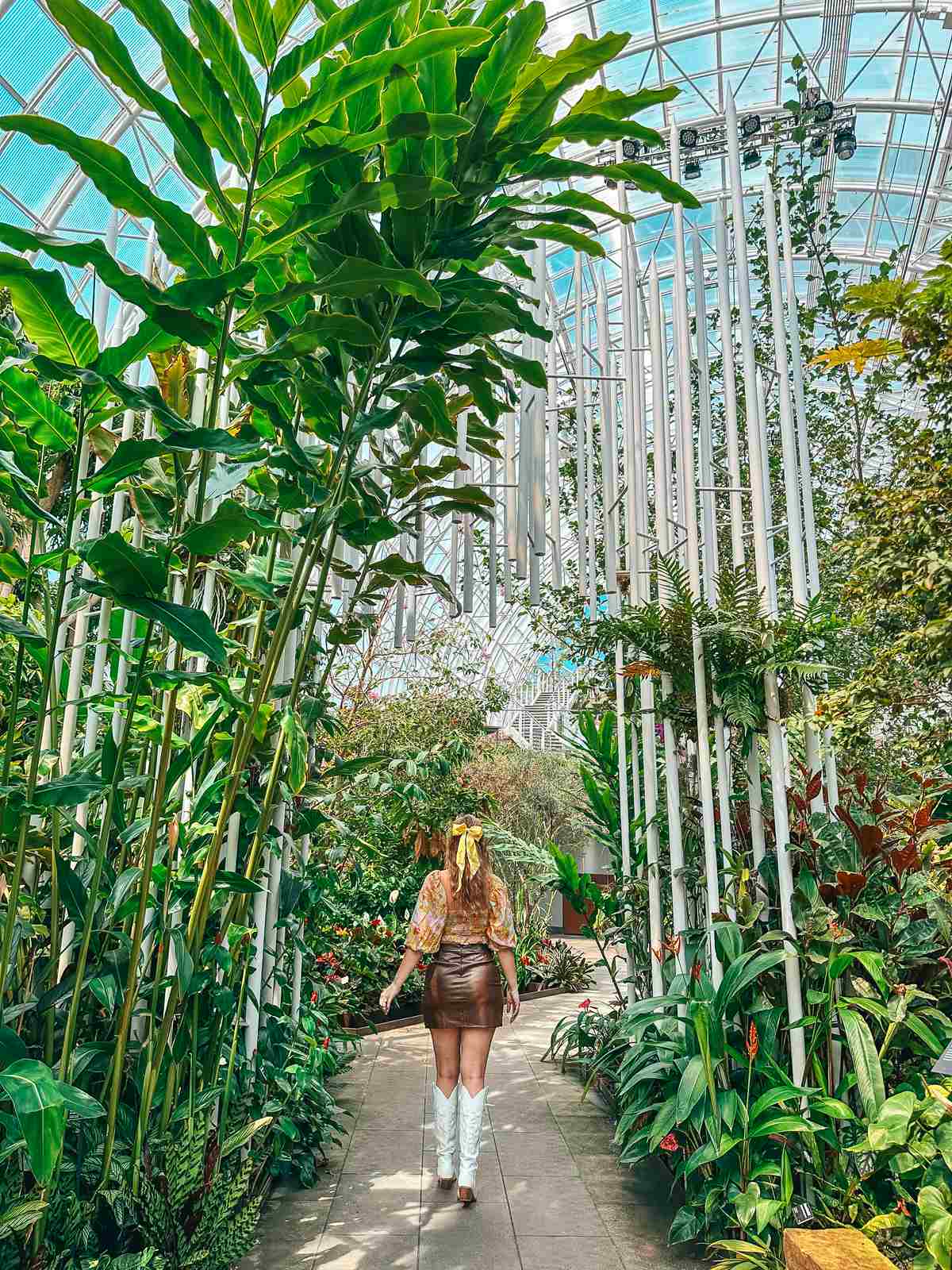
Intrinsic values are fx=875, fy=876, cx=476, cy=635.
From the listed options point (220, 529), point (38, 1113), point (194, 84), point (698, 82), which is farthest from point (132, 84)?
point (698, 82)

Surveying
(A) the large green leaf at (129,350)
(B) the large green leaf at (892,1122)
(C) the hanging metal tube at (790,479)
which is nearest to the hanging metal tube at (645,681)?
(C) the hanging metal tube at (790,479)

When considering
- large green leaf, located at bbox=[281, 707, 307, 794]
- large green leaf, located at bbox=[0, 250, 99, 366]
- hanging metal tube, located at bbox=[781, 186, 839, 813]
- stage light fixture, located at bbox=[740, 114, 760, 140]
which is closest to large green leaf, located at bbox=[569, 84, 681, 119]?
large green leaf, located at bbox=[0, 250, 99, 366]

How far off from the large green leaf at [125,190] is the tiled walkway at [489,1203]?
2.84 m

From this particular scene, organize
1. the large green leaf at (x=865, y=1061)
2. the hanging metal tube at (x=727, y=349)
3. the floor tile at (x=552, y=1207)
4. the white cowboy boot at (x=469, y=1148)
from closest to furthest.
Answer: the large green leaf at (x=865, y=1061) → the floor tile at (x=552, y=1207) → the white cowboy boot at (x=469, y=1148) → the hanging metal tube at (x=727, y=349)

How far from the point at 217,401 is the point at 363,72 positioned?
0.72 meters

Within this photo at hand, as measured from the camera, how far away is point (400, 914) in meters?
6.82

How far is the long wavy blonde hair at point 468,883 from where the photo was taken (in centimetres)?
349

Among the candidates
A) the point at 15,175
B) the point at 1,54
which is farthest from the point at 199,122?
the point at 15,175

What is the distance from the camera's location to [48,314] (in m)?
1.86

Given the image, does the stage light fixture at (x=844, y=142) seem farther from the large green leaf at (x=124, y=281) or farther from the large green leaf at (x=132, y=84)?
the large green leaf at (x=124, y=281)

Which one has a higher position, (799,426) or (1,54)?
(1,54)

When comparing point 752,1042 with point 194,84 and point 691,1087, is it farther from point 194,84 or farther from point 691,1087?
point 194,84

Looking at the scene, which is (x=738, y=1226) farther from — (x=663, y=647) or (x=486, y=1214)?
(x=663, y=647)

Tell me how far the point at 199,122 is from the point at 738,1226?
3.30m
